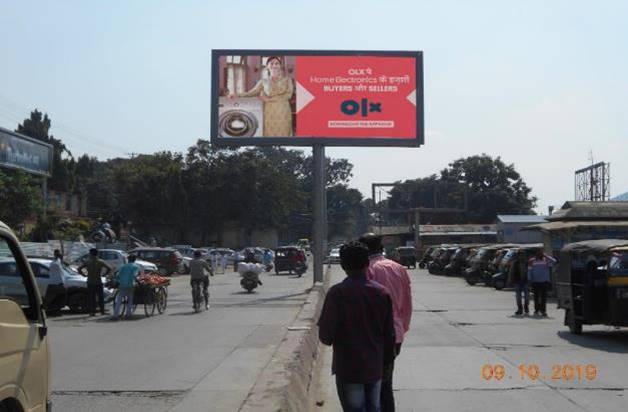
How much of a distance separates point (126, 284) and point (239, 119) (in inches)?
577

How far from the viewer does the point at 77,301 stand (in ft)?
70.0

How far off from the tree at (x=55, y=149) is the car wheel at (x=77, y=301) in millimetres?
49358

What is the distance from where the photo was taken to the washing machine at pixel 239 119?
33156 millimetres

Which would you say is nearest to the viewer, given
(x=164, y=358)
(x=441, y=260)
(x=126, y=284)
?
(x=164, y=358)

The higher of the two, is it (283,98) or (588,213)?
(283,98)

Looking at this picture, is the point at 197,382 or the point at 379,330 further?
the point at 197,382

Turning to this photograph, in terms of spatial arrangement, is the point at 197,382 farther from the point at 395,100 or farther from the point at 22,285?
the point at 395,100

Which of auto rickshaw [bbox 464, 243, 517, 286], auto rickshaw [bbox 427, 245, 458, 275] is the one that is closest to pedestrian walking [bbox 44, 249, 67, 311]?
auto rickshaw [bbox 464, 243, 517, 286]

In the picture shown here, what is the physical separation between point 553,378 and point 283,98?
24060 mm

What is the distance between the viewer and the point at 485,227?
8438 cm

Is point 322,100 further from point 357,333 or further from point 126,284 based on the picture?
point 357,333

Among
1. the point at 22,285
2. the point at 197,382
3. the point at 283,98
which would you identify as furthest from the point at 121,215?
the point at 22,285

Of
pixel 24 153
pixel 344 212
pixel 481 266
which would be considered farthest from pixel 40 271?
pixel 344 212

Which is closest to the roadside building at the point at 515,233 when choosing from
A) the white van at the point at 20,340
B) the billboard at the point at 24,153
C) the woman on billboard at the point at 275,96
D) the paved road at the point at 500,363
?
the woman on billboard at the point at 275,96
